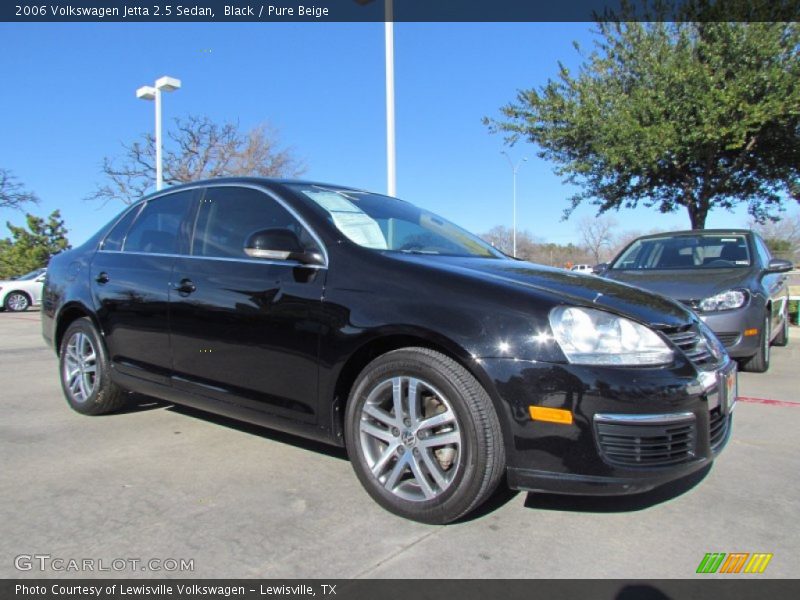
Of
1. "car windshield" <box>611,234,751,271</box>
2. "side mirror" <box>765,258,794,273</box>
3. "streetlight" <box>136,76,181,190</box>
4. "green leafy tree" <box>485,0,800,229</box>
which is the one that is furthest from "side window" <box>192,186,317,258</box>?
"streetlight" <box>136,76,181,190</box>

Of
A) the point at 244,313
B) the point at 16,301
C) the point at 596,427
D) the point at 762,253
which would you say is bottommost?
the point at 16,301

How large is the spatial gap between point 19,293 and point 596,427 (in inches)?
841

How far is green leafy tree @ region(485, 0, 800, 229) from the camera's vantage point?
1159 cm

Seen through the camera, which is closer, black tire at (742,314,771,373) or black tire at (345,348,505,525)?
black tire at (345,348,505,525)

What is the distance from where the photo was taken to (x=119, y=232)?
4402 mm

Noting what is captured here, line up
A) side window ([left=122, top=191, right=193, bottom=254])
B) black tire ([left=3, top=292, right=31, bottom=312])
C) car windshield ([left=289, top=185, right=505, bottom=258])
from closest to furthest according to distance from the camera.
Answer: car windshield ([left=289, top=185, right=505, bottom=258]), side window ([left=122, top=191, right=193, bottom=254]), black tire ([left=3, top=292, right=31, bottom=312])

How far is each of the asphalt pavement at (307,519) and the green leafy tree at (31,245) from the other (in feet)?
100

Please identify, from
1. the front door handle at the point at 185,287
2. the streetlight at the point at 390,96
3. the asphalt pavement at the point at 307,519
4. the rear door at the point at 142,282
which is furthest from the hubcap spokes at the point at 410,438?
the streetlight at the point at 390,96

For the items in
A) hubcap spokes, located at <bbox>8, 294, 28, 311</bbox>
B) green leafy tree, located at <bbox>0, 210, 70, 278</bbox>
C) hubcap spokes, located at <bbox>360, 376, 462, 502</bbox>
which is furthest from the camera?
green leafy tree, located at <bbox>0, 210, 70, 278</bbox>

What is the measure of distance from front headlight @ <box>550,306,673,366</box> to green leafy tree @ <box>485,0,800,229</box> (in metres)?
10.9

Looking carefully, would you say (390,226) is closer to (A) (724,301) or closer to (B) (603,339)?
(B) (603,339)

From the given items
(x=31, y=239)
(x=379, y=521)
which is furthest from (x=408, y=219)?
(x=31, y=239)

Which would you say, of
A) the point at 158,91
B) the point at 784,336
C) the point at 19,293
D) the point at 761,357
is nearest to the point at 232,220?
the point at 761,357
